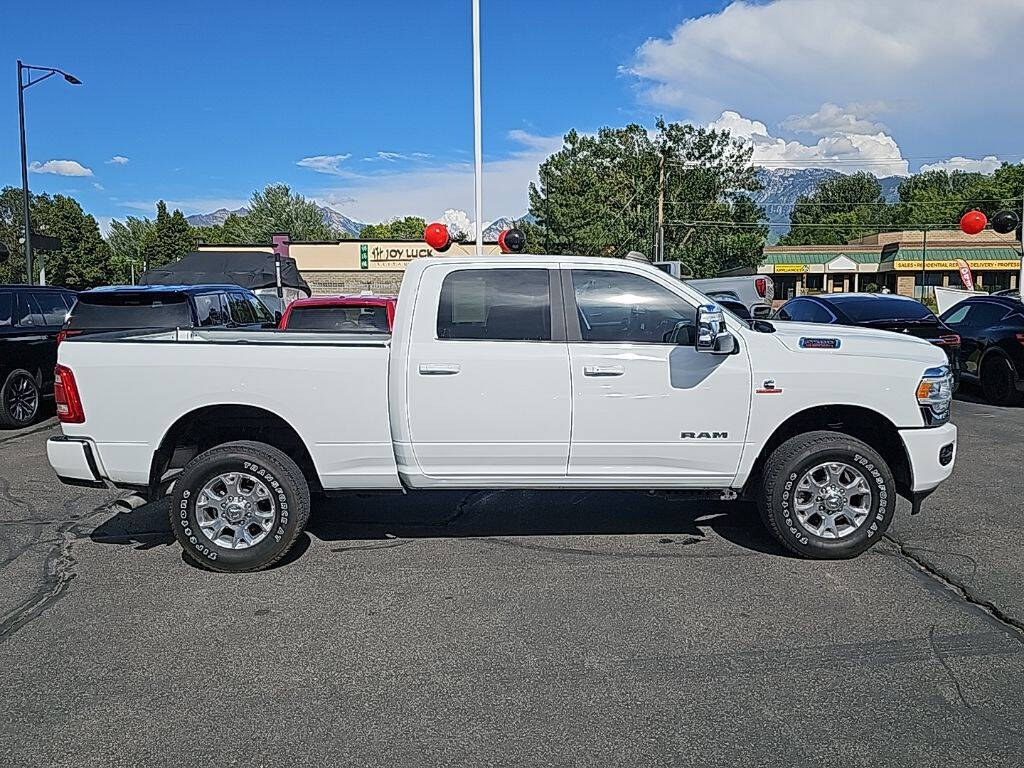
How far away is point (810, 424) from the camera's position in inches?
230

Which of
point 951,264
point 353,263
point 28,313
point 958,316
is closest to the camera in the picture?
point 28,313

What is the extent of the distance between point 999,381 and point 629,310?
909 cm

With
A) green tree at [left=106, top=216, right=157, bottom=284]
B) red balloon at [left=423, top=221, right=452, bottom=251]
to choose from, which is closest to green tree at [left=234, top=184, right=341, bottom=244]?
green tree at [left=106, top=216, right=157, bottom=284]

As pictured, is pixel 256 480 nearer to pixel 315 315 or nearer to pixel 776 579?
pixel 776 579

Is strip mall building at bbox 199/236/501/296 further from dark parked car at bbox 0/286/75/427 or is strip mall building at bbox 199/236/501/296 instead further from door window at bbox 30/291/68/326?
dark parked car at bbox 0/286/75/427

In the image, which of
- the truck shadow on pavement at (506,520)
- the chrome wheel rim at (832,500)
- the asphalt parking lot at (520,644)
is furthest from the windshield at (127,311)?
the chrome wheel rim at (832,500)

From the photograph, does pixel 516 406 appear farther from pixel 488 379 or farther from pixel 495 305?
pixel 495 305

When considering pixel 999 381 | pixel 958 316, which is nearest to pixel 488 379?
pixel 999 381

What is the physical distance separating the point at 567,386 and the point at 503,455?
23.2 inches

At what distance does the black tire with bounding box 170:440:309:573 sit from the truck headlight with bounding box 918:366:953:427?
154 inches

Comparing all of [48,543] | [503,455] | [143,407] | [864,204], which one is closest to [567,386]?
[503,455]

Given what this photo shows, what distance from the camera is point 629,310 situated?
5.59 m

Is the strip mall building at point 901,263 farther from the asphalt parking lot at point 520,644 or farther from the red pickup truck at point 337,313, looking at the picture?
the asphalt parking lot at point 520,644

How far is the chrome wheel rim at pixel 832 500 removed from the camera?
5.55 metres
